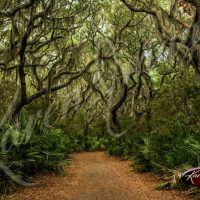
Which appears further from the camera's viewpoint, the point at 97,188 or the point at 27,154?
the point at 27,154

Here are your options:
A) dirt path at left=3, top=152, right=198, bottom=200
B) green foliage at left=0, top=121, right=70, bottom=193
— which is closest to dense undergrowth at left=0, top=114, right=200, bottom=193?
green foliage at left=0, top=121, right=70, bottom=193

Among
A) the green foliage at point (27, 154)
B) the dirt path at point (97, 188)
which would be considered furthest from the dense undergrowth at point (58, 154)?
the dirt path at point (97, 188)

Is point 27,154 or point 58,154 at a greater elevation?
point 27,154

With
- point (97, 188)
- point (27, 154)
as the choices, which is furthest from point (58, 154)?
point (97, 188)

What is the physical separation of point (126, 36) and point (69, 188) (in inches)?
598

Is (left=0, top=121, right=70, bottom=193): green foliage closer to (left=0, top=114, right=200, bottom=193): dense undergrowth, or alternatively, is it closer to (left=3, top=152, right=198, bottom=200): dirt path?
(left=0, top=114, right=200, bottom=193): dense undergrowth

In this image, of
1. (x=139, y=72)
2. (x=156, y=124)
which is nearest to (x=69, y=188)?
(x=156, y=124)

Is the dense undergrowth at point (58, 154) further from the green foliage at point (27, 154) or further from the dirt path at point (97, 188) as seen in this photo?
the dirt path at point (97, 188)

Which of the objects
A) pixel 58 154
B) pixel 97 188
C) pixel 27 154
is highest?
pixel 27 154

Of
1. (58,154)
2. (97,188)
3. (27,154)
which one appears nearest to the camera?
(97,188)

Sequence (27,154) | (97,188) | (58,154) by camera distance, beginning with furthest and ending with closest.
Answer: (58,154) → (27,154) → (97,188)

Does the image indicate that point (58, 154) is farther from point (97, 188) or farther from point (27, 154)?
point (97, 188)

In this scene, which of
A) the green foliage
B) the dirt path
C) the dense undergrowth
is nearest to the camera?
the dirt path

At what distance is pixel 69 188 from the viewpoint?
1137cm
